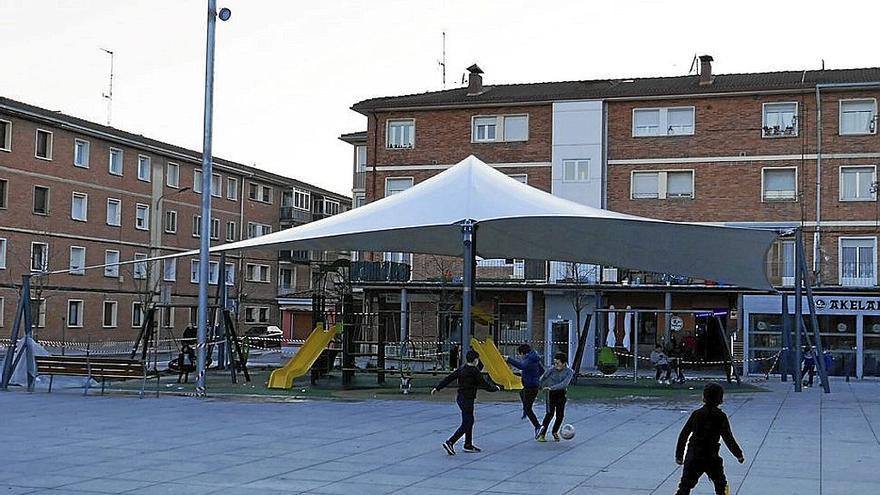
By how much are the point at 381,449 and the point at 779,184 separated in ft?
113

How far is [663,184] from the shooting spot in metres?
46.5

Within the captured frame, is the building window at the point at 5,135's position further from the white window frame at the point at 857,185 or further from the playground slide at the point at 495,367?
the white window frame at the point at 857,185

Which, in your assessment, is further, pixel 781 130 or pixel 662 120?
pixel 662 120

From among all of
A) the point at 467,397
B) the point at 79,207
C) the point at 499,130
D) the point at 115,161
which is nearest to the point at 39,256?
the point at 79,207

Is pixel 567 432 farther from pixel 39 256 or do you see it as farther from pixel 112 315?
pixel 112 315

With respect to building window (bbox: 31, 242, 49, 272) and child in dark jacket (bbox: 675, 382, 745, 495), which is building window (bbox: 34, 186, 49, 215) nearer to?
building window (bbox: 31, 242, 49, 272)

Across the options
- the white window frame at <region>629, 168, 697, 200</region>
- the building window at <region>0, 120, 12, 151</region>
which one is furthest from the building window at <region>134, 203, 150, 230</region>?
the white window frame at <region>629, 168, 697, 200</region>

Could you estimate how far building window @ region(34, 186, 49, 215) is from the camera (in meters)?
52.8

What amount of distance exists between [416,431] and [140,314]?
159 feet

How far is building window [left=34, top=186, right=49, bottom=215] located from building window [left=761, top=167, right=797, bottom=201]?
1270 inches

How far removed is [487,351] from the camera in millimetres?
25656

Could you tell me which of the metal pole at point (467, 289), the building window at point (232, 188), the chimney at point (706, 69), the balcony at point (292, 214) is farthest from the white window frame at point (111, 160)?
the metal pole at point (467, 289)

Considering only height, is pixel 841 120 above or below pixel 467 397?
above

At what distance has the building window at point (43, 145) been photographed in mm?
52281
